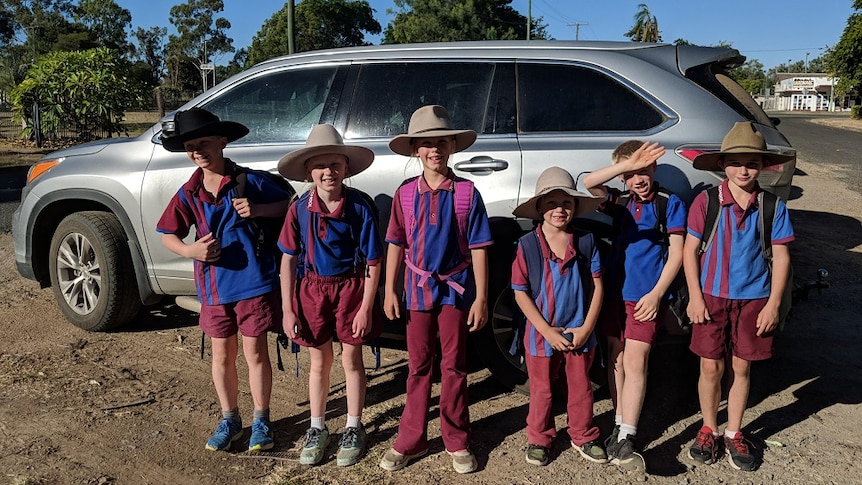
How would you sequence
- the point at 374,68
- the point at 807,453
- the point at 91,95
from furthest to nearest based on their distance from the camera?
the point at 91,95, the point at 374,68, the point at 807,453

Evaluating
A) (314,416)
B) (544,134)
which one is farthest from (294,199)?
(544,134)

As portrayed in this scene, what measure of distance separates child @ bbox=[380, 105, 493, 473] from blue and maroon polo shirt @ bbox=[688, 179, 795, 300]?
0.95 meters

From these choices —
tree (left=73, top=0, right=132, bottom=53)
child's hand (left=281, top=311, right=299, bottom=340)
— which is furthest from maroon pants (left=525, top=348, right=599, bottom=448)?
tree (left=73, top=0, right=132, bottom=53)

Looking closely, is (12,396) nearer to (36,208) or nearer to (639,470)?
(36,208)

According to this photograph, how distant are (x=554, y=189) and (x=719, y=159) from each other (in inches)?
32.1

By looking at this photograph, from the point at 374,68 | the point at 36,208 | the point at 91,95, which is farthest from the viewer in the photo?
the point at 91,95

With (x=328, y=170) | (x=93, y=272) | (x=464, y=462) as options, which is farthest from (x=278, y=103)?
(x=464, y=462)

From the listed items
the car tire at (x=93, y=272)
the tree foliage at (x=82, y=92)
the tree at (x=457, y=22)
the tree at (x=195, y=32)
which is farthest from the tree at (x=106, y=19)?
the car tire at (x=93, y=272)

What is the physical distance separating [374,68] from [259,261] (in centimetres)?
148

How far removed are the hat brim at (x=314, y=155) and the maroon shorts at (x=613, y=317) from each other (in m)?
1.30

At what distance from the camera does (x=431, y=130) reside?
3.02 metres

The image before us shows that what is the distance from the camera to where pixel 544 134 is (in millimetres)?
3750

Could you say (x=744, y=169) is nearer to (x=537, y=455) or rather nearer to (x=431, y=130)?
(x=431, y=130)

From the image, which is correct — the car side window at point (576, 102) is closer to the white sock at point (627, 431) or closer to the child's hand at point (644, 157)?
the child's hand at point (644, 157)
